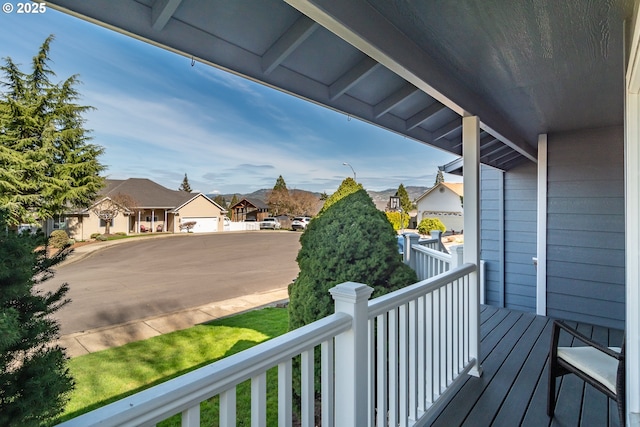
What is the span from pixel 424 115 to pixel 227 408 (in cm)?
275

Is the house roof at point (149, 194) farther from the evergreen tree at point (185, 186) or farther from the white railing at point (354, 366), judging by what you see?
the white railing at point (354, 366)

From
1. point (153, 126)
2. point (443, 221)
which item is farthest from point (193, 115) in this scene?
point (443, 221)

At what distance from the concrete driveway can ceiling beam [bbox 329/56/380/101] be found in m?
3.10

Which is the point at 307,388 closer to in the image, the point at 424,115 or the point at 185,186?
the point at 424,115

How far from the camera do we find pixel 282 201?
915 cm

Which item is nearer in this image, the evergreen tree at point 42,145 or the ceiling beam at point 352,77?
the evergreen tree at point 42,145

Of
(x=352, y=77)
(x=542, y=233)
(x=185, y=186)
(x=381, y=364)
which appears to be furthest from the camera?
(x=185, y=186)

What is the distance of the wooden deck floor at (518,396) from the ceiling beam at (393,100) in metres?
2.13

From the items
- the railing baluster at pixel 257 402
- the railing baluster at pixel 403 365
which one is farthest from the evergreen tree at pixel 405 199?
the railing baluster at pixel 257 402

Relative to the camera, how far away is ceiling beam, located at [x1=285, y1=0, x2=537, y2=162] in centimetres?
127

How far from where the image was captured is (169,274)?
28.4ft

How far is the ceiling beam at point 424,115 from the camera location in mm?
2844

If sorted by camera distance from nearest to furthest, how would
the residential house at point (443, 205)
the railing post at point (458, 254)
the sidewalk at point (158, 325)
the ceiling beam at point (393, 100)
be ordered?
1. the ceiling beam at point (393, 100)
2. the railing post at point (458, 254)
3. the sidewalk at point (158, 325)
4. the residential house at point (443, 205)

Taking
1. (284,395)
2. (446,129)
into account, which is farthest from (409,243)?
(284,395)
